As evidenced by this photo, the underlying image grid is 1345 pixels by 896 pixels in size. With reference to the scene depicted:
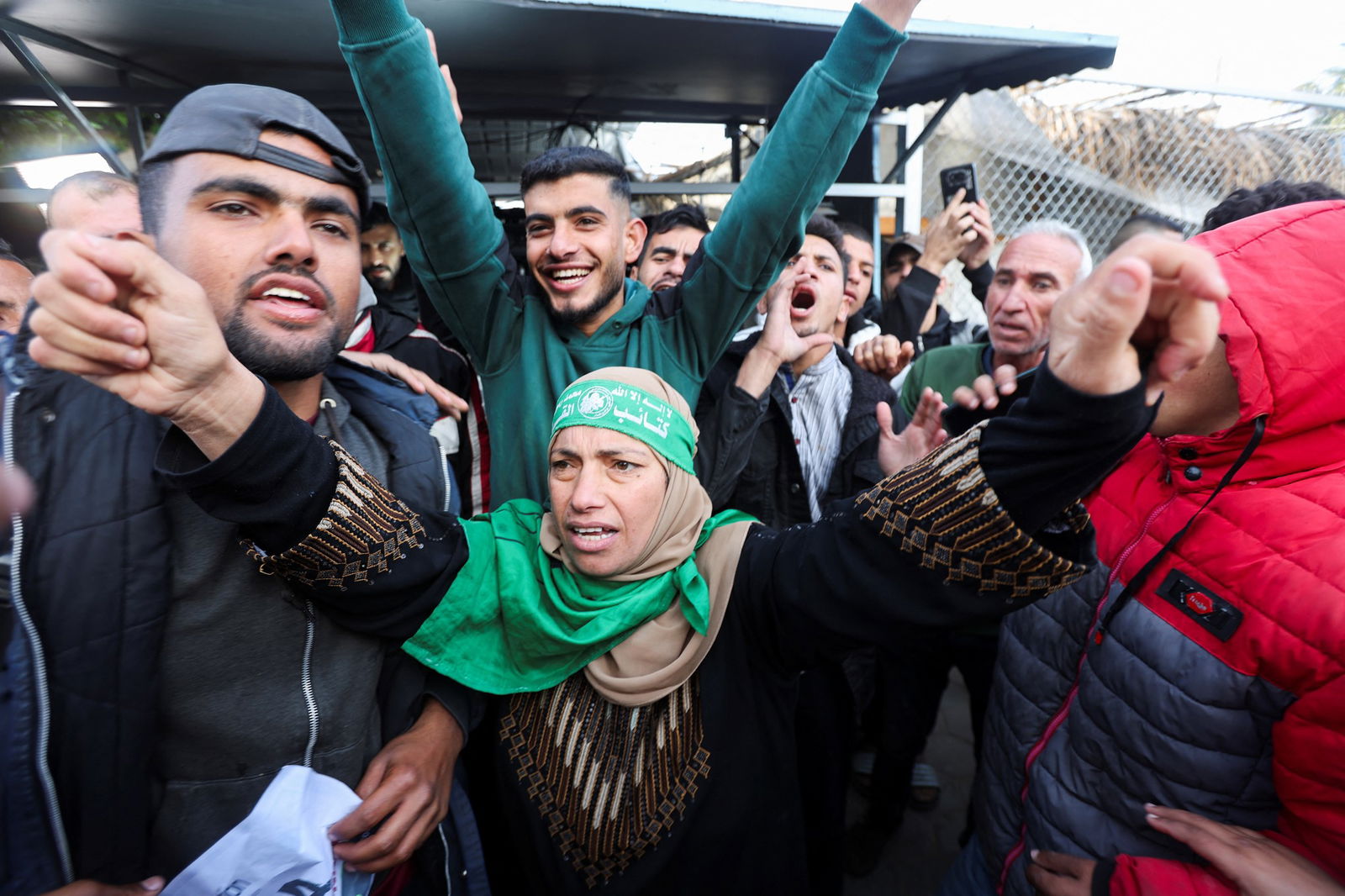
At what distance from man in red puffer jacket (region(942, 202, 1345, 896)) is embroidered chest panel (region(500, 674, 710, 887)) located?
0.75m

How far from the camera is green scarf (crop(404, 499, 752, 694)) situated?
56.4 inches

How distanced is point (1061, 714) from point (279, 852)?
1509 millimetres

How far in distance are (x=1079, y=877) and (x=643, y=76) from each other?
402 cm

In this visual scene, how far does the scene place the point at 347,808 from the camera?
3.91 ft

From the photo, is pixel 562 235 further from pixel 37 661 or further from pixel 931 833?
pixel 931 833

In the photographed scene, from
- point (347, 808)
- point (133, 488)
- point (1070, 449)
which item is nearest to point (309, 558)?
point (133, 488)

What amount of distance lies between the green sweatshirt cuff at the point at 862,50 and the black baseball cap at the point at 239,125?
111 cm

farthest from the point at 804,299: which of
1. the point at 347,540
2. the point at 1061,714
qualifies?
the point at 347,540

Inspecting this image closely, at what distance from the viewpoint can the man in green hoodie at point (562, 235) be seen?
1399 mm

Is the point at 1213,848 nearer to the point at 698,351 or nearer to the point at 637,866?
the point at 637,866

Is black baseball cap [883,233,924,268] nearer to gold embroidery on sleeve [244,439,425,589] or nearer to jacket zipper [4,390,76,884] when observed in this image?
gold embroidery on sleeve [244,439,425,589]

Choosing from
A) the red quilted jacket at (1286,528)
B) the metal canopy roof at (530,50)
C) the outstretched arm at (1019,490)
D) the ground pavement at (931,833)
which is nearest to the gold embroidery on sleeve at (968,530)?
the outstretched arm at (1019,490)

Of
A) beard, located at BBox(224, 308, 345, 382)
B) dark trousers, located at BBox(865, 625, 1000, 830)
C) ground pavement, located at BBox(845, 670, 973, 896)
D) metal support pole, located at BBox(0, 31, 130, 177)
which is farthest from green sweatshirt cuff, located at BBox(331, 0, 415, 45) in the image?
ground pavement, located at BBox(845, 670, 973, 896)

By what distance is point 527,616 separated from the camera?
1.47 metres
